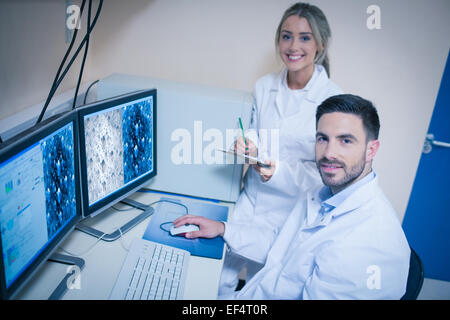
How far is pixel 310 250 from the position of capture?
1036mm

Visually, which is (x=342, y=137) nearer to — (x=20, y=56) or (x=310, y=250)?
(x=310, y=250)

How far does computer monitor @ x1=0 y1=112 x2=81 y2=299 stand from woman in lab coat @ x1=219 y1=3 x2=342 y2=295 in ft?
2.31

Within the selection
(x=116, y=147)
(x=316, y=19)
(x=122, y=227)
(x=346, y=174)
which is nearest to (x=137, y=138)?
(x=116, y=147)

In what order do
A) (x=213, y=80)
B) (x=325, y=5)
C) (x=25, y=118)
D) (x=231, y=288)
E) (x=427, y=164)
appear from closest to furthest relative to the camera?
(x=25, y=118) < (x=231, y=288) < (x=325, y=5) < (x=213, y=80) < (x=427, y=164)

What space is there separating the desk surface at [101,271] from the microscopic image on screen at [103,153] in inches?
5.4

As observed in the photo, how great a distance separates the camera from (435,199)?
2102 mm

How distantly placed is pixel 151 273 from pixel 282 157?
2.62 feet

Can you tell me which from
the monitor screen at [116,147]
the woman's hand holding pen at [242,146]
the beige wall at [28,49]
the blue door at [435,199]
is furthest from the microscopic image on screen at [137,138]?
the blue door at [435,199]

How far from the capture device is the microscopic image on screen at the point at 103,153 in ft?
3.34

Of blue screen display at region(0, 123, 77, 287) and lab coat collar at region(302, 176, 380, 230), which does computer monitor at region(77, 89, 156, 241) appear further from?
lab coat collar at region(302, 176, 380, 230)

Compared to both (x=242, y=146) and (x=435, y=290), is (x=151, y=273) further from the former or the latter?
(x=435, y=290)

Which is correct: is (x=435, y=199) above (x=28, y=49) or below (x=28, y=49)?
below
